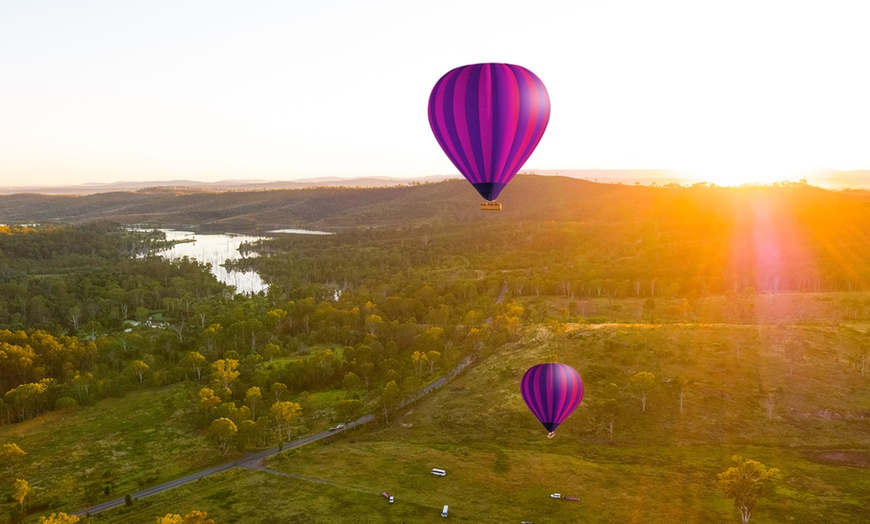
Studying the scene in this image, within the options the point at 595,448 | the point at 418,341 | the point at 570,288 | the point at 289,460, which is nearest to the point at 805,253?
the point at 570,288

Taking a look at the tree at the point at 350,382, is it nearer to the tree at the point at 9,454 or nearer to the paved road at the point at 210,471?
the paved road at the point at 210,471

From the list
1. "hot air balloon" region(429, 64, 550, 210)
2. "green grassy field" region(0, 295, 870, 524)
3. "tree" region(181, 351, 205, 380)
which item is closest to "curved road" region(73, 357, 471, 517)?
"green grassy field" region(0, 295, 870, 524)

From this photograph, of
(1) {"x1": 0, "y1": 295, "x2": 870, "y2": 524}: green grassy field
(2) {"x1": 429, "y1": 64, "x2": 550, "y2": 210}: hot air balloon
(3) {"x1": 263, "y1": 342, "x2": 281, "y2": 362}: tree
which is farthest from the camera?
(3) {"x1": 263, "y1": 342, "x2": 281, "y2": 362}: tree

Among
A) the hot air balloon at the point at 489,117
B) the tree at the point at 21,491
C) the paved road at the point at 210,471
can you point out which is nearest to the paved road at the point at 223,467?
the paved road at the point at 210,471

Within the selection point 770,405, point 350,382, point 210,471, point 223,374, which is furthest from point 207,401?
point 770,405

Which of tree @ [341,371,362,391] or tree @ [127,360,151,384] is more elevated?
tree @ [127,360,151,384]

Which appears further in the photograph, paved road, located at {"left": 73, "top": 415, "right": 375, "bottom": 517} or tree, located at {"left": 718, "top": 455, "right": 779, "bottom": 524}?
paved road, located at {"left": 73, "top": 415, "right": 375, "bottom": 517}

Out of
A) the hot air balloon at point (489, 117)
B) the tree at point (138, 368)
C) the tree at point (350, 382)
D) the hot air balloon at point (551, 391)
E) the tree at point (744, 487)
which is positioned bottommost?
the tree at point (350, 382)

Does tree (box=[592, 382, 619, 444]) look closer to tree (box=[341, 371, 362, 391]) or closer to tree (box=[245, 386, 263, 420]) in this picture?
tree (box=[341, 371, 362, 391])
